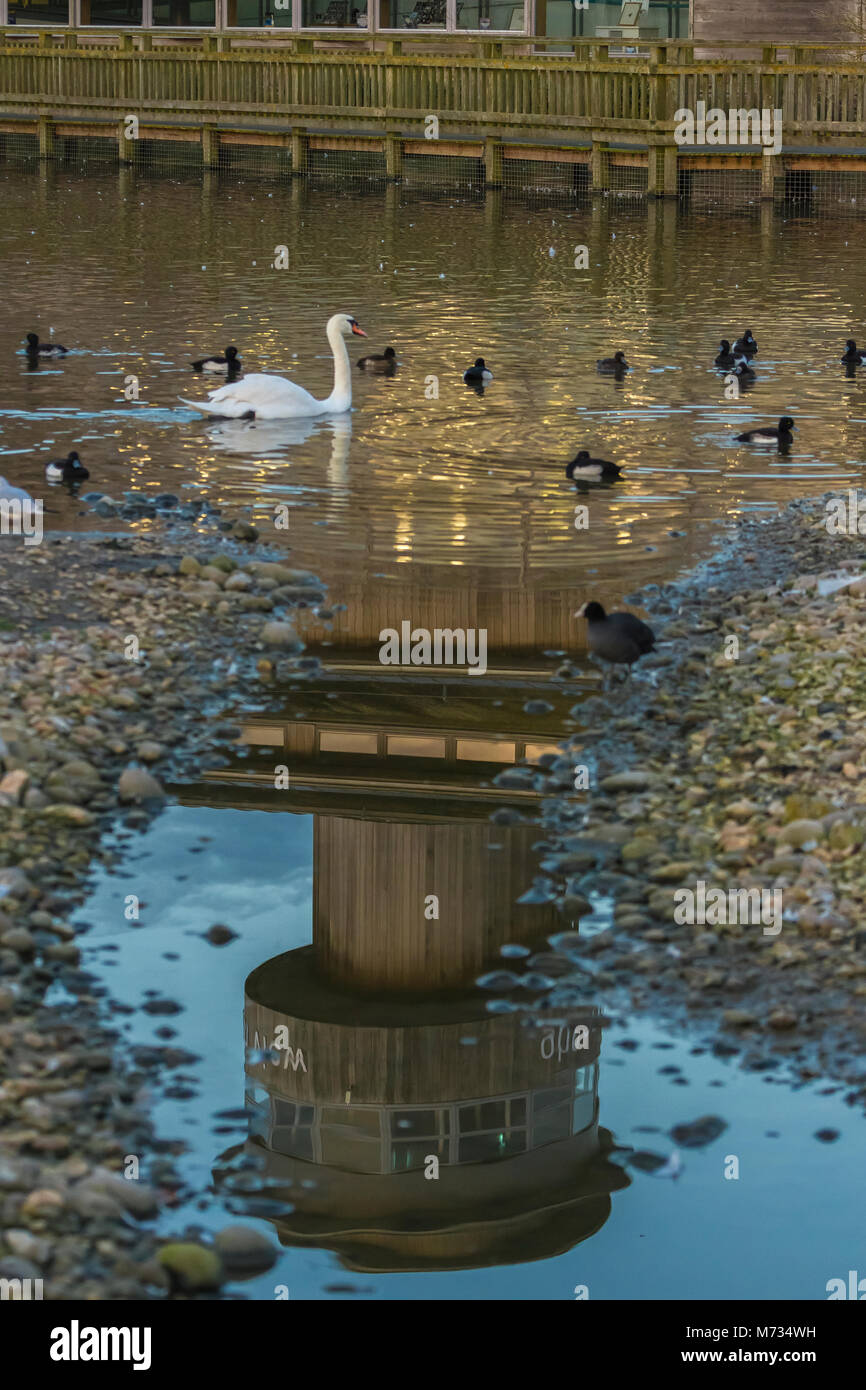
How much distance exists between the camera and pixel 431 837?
802 centimetres

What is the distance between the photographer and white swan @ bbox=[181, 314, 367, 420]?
15.5m

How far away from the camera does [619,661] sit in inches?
379

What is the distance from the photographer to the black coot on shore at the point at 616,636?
31.3 feet

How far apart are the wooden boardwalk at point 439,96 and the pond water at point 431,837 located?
29.4 feet

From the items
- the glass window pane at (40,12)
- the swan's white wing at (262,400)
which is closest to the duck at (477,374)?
the swan's white wing at (262,400)

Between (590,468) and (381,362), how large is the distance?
14.9ft

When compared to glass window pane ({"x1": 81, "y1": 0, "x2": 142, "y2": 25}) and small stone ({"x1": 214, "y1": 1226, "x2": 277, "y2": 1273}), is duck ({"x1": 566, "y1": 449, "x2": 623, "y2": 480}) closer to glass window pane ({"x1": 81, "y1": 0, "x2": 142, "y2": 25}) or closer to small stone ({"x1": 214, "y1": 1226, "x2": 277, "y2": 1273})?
small stone ({"x1": 214, "y1": 1226, "x2": 277, "y2": 1273})

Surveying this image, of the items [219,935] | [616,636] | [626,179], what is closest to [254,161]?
[626,179]

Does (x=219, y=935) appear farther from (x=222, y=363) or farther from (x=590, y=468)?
(x=222, y=363)

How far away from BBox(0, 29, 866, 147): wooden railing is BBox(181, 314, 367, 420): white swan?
15.5 meters

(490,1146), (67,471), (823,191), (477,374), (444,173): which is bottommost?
(490,1146)

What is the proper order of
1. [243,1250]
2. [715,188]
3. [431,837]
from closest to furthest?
1. [243,1250]
2. [431,837]
3. [715,188]

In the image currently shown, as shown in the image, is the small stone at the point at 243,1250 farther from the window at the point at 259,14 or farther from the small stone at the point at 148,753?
the window at the point at 259,14

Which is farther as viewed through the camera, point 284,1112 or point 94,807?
point 94,807
